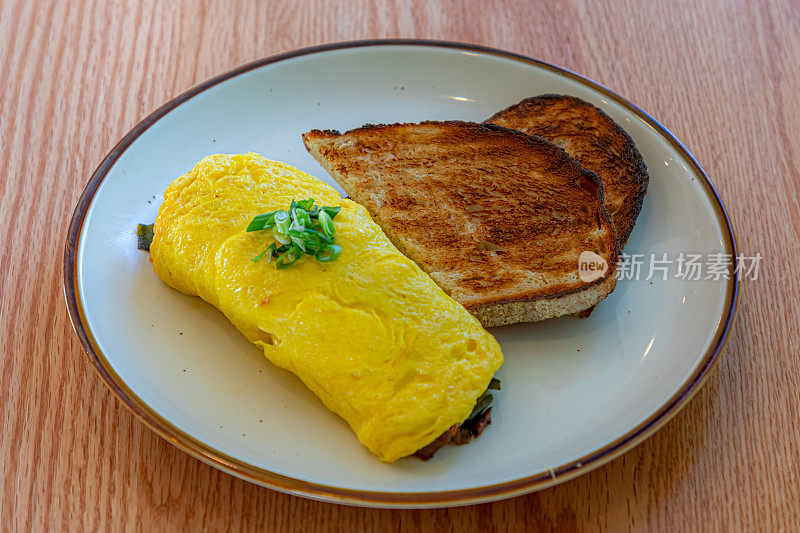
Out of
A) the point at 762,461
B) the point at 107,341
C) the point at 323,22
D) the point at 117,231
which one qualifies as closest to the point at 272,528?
the point at 107,341

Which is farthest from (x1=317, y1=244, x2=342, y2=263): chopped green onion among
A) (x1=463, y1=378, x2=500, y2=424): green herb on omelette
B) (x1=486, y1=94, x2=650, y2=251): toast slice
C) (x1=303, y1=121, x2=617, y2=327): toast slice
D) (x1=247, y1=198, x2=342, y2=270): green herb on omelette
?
(x1=486, y1=94, x2=650, y2=251): toast slice

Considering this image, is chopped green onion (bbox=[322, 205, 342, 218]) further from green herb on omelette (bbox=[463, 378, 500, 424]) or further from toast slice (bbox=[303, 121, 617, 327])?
green herb on omelette (bbox=[463, 378, 500, 424])

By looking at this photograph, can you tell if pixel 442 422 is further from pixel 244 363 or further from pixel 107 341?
pixel 107 341

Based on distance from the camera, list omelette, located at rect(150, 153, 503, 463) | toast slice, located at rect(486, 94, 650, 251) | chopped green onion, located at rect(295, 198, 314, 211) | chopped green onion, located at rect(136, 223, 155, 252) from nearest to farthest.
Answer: omelette, located at rect(150, 153, 503, 463), chopped green onion, located at rect(295, 198, 314, 211), chopped green onion, located at rect(136, 223, 155, 252), toast slice, located at rect(486, 94, 650, 251)

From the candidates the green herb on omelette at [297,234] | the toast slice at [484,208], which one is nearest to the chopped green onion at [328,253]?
the green herb on omelette at [297,234]

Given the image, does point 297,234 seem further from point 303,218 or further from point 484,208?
point 484,208

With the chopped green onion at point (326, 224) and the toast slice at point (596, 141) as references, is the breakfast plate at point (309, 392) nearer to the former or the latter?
the toast slice at point (596, 141)
